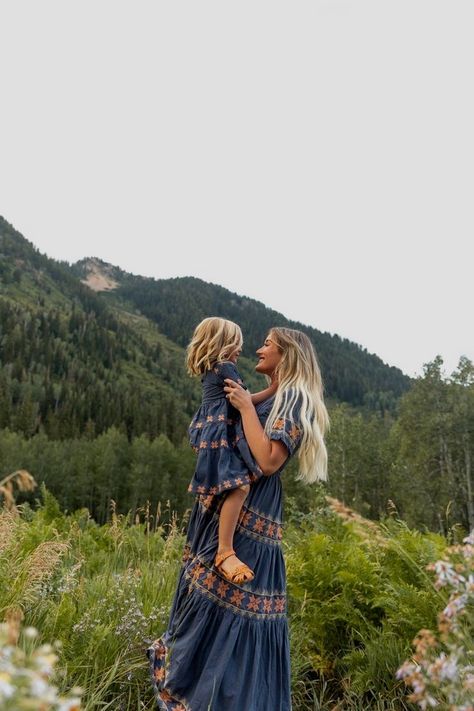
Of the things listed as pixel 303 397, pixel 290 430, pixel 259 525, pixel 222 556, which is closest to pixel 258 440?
pixel 290 430

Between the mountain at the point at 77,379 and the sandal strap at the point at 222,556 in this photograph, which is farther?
the mountain at the point at 77,379

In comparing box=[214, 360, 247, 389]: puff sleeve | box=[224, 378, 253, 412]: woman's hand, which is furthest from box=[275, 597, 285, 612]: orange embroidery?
box=[214, 360, 247, 389]: puff sleeve

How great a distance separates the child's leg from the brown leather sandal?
0.03 metres

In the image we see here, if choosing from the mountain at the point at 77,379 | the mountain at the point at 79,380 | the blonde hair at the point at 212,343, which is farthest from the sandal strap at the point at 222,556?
the mountain at the point at 79,380

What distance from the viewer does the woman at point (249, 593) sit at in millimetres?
3059

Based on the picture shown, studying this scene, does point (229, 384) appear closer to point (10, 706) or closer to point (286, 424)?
point (286, 424)

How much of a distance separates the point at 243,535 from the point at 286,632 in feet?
2.17

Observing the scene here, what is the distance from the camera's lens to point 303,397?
339cm

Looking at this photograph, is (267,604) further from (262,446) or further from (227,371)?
(227,371)

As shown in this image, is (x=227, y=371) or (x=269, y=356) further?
(x=269, y=356)

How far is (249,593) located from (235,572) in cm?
33

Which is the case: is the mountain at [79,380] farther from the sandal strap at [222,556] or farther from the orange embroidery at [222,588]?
the sandal strap at [222,556]

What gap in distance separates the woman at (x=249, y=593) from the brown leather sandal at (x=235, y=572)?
0.15 meters

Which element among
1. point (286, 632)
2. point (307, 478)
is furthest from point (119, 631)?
point (307, 478)
